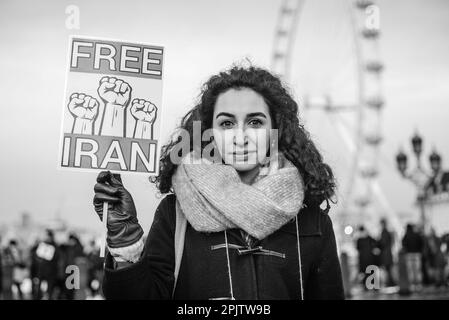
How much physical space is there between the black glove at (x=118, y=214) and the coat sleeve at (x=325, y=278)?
2.11 feet

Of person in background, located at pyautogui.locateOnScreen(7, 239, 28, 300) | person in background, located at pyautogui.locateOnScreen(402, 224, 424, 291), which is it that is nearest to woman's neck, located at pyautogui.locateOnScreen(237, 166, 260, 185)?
person in background, located at pyautogui.locateOnScreen(7, 239, 28, 300)

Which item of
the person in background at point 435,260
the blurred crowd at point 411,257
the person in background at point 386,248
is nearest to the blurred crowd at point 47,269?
the blurred crowd at point 411,257

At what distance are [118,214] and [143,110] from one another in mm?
481

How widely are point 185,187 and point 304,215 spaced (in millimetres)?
446

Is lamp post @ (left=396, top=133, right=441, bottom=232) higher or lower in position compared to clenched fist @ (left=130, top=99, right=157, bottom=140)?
higher

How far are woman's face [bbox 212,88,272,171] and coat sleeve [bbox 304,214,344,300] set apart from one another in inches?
14.7

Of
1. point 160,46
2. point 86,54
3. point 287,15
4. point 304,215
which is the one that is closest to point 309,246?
point 304,215

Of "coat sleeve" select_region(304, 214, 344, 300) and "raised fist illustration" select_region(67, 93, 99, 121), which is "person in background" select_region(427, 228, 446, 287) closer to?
"coat sleeve" select_region(304, 214, 344, 300)

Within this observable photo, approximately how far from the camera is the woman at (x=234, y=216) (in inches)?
73.8

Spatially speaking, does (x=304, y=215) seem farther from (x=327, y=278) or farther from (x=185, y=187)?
(x=185, y=187)

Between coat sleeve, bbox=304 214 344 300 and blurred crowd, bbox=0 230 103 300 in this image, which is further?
blurred crowd, bbox=0 230 103 300

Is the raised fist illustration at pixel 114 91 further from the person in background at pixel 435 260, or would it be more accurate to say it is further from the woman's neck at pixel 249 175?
the person in background at pixel 435 260

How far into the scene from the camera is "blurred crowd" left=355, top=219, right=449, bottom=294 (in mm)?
11805

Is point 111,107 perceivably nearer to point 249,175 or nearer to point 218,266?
point 249,175
